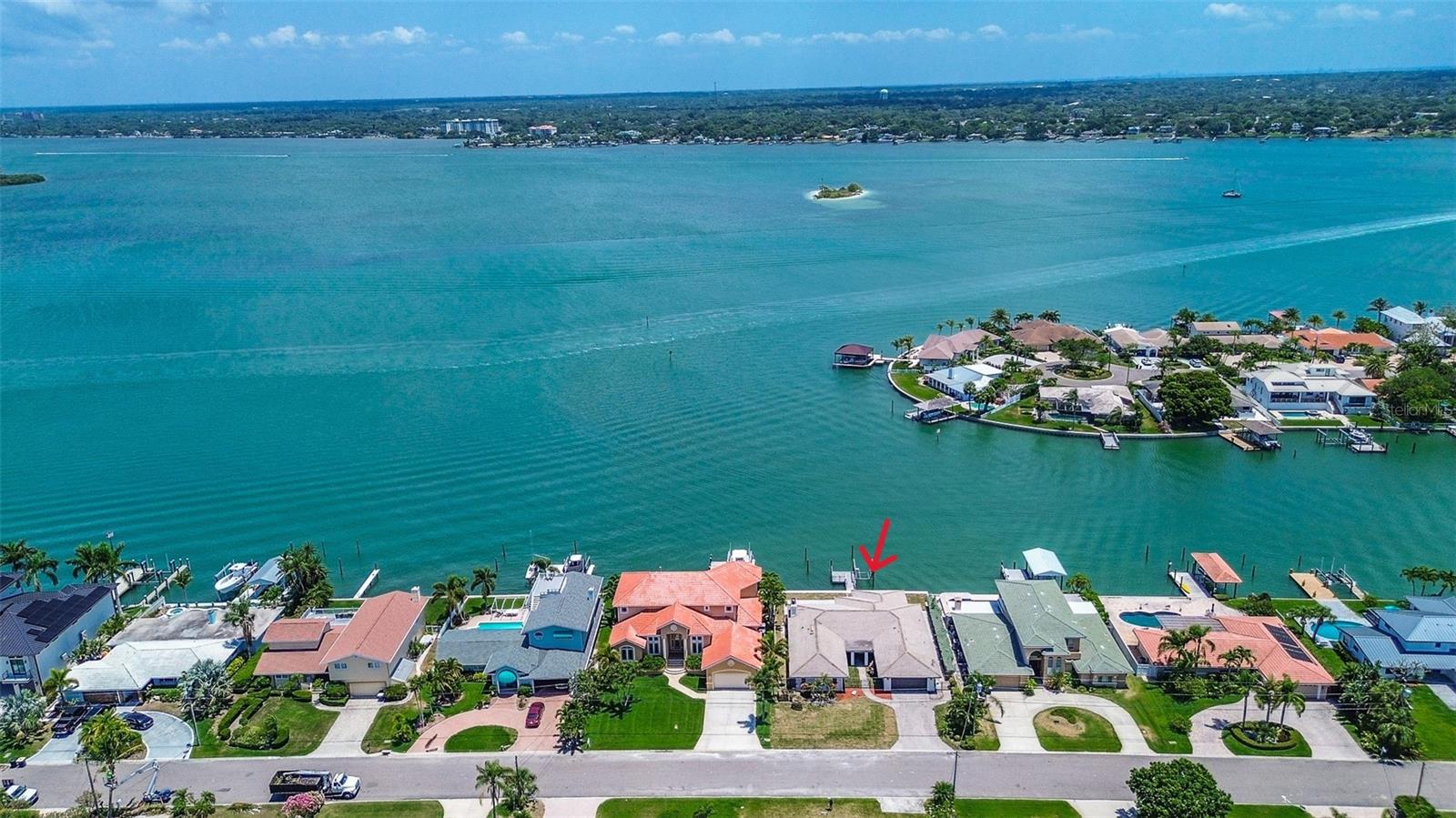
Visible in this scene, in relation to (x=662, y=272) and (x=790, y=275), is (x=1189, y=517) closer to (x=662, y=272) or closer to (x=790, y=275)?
(x=790, y=275)

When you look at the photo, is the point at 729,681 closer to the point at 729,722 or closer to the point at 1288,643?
the point at 729,722

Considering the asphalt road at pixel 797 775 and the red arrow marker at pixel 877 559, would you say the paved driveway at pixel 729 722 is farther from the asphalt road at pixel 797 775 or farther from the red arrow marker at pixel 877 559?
the red arrow marker at pixel 877 559

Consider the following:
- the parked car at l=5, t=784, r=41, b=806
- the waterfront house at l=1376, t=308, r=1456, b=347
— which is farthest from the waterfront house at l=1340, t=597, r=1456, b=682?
the parked car at l=5, t=784, r=41, b=806

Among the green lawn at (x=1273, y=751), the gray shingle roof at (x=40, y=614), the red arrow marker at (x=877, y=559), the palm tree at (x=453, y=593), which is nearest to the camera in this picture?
A: the green lawn at (x=1273, y=751)

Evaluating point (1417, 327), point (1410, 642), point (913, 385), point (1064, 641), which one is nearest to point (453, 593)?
point (1064, 641)

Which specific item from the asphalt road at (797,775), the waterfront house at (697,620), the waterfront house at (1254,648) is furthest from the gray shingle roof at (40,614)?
the waterfront house at (1254,648)

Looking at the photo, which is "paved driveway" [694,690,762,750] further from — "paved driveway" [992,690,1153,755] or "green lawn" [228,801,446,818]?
"green lawn" [228,801,446,818]
